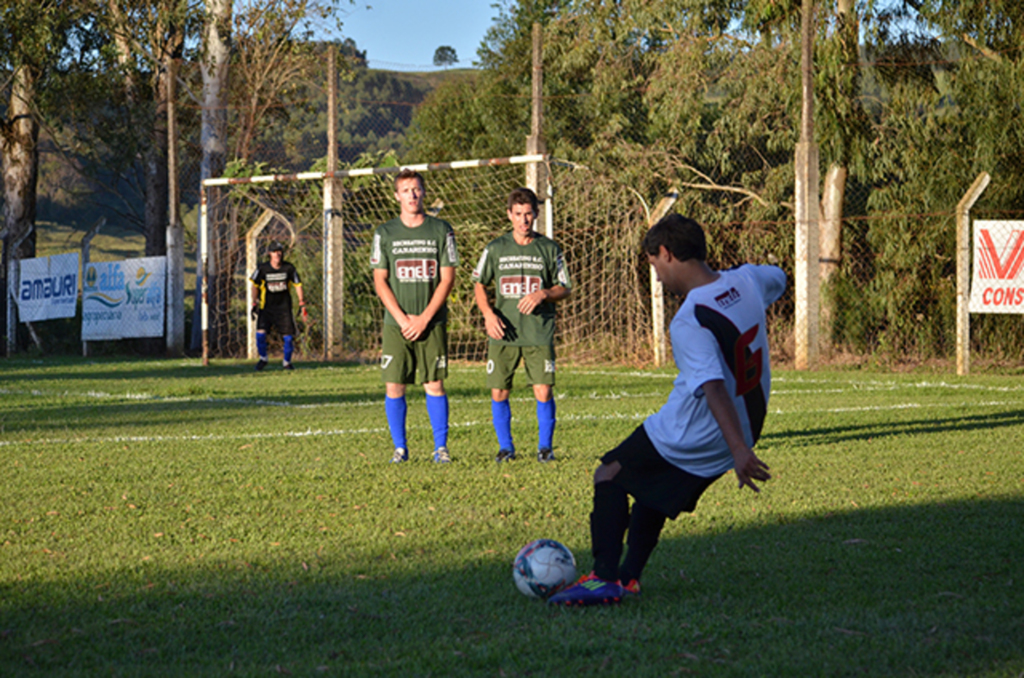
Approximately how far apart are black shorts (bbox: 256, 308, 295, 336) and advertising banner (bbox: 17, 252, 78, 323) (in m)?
6.59

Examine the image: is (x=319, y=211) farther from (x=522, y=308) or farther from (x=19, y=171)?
(x=522, y=308)

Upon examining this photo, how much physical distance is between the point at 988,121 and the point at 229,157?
16.7 m

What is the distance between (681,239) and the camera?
3.27 m

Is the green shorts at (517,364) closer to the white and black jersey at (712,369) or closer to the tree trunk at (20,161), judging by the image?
the white and black jersey at (712,369)

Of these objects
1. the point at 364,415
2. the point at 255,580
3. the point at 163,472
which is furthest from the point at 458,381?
the point at 255,580

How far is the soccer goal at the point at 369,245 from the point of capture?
51.6ft

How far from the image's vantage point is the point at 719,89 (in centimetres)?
2141

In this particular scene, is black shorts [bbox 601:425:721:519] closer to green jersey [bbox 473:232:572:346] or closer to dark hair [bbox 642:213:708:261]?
dark hair [bbox 642:213:708:261]

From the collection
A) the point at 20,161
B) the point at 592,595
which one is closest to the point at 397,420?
the point at 592,595

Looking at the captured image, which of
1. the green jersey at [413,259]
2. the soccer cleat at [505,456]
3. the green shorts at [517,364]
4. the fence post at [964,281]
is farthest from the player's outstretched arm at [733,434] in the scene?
the fence post at [964,281]

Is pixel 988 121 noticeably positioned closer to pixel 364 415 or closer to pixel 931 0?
pixel 931 0

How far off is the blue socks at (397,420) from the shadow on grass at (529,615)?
2.27m

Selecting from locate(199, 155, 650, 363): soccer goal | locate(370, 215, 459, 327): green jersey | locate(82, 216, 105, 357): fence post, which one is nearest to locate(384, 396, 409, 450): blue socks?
locate(370, 215, 459, 327): green jersey

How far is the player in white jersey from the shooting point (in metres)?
3.11
